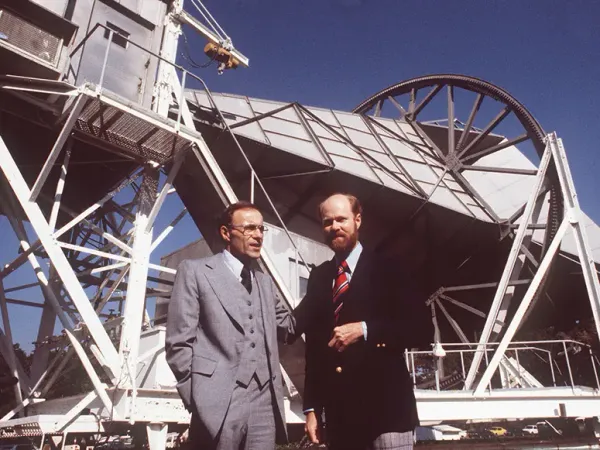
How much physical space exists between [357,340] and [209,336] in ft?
3.36

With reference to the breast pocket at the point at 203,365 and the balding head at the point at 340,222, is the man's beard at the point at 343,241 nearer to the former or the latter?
the balding head at the point at 340,222

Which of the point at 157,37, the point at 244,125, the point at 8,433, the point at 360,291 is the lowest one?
the point at 8,433

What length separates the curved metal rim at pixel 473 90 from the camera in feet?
51.2

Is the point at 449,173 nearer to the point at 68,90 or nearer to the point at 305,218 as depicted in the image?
the point at 305,218

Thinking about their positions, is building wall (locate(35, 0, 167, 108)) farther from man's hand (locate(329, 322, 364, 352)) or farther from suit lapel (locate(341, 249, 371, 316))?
man's hand (locate(329, 322, 364, 352))

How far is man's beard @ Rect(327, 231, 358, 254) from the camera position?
3289 millimetres

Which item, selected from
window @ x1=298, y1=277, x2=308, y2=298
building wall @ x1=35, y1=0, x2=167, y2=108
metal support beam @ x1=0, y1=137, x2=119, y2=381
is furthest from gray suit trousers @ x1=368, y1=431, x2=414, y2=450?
building wall @ x1=35, y1=0, x2=167, y2=108

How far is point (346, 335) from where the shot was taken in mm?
2770

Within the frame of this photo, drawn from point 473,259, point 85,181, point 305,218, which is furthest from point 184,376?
point 473,259

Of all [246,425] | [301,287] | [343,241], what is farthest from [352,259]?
[301,287]

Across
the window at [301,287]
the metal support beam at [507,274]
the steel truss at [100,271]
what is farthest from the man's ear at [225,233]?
the metal support beam at [507,274]

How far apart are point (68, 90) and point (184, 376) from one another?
7.38 metres

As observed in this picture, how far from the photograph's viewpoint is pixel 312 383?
10.6ft

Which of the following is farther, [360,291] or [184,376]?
[360,291]
